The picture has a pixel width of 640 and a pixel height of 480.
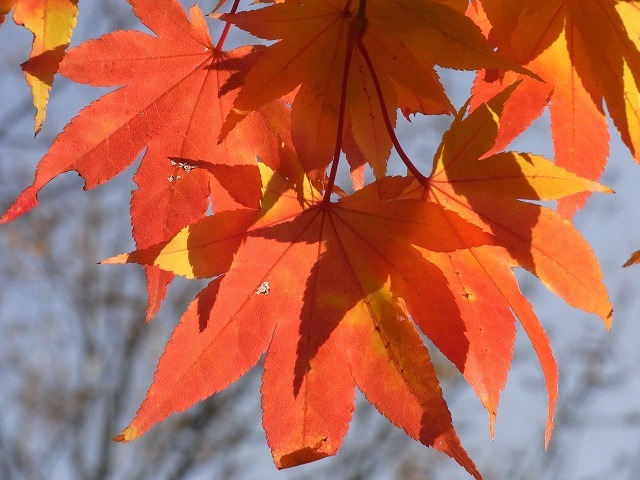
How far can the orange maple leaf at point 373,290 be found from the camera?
0.58 metres

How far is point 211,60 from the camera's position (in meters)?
0.76

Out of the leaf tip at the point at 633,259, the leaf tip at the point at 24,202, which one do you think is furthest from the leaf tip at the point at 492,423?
the leaf tip at the point at 24,202

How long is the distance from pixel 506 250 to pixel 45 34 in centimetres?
48

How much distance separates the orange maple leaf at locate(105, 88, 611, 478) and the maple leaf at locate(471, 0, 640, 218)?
97 mm

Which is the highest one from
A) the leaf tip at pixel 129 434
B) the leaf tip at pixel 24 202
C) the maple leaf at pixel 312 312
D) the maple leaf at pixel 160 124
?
the maple leaf at pixel 160 124

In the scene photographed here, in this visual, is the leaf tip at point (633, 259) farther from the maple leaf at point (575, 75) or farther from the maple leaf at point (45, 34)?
the maple leaf at point (45, 34)

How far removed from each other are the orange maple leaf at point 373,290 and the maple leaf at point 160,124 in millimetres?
68

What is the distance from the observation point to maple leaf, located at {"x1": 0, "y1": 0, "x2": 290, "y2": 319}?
2.16 feet

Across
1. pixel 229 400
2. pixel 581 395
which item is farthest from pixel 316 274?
pixel 581 395

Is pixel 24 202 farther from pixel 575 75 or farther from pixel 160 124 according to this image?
pixel 575 75

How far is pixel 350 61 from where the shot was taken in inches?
24.9

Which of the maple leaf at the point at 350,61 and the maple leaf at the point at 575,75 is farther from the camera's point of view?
the maple leaf at the point at 575,75

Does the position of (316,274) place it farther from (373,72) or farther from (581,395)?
(581,395)

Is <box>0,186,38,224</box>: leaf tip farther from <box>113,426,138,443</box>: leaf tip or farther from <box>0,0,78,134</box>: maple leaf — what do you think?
<box>113,426,138,443</box>: leaf tip
